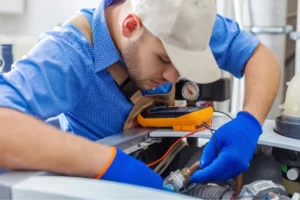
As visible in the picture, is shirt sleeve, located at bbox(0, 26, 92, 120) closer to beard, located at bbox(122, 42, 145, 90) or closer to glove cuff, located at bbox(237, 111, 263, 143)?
beard, located at bbox(122, 42, 145, 90)

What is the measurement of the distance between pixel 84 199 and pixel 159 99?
2.04 ft

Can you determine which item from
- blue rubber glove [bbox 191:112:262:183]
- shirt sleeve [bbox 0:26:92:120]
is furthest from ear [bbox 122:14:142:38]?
blue rubber glove [bbox 191:112:262:183]

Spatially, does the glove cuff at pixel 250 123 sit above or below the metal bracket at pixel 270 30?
below

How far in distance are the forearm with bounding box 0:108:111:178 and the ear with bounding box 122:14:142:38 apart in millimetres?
330

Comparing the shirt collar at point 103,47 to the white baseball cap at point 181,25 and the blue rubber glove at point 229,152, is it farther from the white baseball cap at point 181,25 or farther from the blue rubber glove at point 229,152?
the blue rubber glove at point 229,152

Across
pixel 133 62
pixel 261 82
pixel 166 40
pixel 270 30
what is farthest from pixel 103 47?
pixel 270 30

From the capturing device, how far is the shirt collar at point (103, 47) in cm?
94

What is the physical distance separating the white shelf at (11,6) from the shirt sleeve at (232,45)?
132 centimetres

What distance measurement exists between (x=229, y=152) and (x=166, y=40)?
0.88ft

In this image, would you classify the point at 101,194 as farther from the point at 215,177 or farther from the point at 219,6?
the point at 219,6

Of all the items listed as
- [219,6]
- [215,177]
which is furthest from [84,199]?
[219,6]

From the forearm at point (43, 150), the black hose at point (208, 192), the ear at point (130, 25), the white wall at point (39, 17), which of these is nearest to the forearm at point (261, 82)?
the black hose at point (208, 192)

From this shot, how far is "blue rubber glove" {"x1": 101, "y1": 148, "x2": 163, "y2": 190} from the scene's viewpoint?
637 millimetres

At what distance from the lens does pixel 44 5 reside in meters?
2.12
